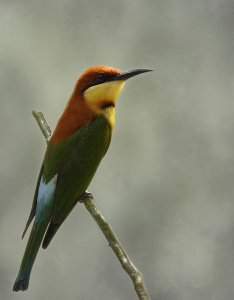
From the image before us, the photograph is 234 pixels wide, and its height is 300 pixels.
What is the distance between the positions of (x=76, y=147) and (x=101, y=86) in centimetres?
27

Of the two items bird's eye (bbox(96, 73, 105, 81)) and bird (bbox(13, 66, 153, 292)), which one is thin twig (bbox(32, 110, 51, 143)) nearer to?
bird (bbox(13, 66, 153, 292))

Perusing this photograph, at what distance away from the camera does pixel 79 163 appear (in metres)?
2.23

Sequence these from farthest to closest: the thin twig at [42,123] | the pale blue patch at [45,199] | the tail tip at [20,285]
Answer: the thin twig at [42,123] < the pale blue patch at [45,199] < the tail tip at [20,285]

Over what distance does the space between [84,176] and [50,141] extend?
0.66 feet

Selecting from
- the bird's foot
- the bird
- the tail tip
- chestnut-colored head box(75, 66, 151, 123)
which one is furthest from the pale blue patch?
chestnut-colored head box(75, 66, 151, 123)

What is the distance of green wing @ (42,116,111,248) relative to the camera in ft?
7.04

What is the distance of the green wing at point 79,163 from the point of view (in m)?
2.15

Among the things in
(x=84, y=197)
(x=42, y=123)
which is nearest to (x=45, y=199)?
(x=84, y=197)

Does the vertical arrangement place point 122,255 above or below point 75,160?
below

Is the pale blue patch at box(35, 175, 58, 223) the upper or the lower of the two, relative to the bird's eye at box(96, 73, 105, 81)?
lower

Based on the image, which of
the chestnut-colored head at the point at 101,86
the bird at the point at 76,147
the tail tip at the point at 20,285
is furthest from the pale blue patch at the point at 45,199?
the chestnut-colored head at the point at 101,86

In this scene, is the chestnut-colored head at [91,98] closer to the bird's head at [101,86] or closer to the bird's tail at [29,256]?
the bird's head at [101,86]

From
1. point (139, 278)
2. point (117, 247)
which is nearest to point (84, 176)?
point (117, 247)

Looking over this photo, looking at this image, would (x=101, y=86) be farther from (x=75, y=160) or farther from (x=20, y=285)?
(x=20, y=285)
